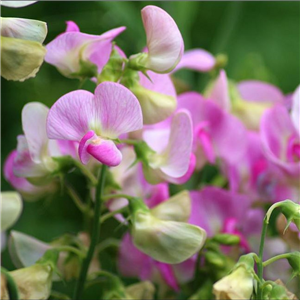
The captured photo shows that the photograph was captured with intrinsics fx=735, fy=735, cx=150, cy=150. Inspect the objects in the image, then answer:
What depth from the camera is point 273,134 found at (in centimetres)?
79

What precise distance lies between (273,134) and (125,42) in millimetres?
412

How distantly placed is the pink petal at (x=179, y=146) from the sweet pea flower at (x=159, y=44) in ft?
0.18

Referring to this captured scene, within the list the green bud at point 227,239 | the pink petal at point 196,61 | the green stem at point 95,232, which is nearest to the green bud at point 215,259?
the green bud at point 227,239

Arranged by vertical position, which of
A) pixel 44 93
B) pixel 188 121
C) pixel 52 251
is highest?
pixel 188 121

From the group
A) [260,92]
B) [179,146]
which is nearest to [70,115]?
[179,146]

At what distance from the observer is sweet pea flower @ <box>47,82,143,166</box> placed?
54 centimetres

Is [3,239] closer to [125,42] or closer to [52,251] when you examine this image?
[52,251]

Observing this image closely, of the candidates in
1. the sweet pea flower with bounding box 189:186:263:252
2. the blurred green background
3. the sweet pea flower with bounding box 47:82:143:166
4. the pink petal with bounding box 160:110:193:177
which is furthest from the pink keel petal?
the blurred green background

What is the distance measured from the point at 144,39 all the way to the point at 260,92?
0.73 ft

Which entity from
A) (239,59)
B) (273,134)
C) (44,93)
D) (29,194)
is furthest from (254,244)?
(239,59)

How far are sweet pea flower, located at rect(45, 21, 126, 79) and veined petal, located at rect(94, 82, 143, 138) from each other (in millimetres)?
74

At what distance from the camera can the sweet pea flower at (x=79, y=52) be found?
61 cm

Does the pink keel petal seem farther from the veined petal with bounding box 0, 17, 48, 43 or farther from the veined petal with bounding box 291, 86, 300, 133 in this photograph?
the veined petal with bounding box 291, 86, 300, 133

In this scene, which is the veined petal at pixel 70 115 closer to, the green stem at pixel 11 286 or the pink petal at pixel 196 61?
the green stem at pixel 11 286
